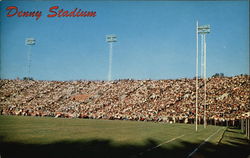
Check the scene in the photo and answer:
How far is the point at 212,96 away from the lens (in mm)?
37719

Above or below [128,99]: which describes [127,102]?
below

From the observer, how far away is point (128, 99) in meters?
44.0

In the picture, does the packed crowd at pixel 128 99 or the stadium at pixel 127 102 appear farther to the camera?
the packed crowd at pixel 128 99

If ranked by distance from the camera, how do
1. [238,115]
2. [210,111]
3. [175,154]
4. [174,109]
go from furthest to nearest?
[174,109], [210,111], [238,115], [175,154]

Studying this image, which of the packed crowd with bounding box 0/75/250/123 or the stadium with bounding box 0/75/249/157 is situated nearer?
the stadium with bounding box 0/75/249/157

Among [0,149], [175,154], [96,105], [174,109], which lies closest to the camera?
[0,149]

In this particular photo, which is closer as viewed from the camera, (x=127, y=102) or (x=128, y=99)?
(x=127, y=102)

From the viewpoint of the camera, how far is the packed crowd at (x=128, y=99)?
34031 millimetres

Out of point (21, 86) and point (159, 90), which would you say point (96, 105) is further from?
point (21, 86)

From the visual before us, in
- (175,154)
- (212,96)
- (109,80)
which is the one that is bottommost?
(175,154)

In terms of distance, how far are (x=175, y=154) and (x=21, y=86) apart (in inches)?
2164

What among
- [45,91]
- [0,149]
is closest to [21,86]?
[45,91]

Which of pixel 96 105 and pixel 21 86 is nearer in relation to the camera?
pixel 96 105

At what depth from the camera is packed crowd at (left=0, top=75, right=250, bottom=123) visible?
34.0 meters
